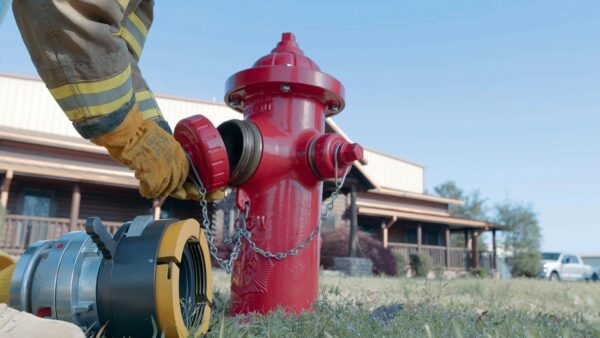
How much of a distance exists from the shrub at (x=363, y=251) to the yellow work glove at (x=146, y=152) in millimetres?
13777

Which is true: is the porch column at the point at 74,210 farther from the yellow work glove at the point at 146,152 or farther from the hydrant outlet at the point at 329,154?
the yellow work glove at the point at 146,152

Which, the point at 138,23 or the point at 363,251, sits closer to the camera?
the point at 138,23

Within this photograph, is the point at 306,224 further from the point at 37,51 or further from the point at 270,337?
the point at 37,51

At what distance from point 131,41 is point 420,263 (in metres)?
16.3

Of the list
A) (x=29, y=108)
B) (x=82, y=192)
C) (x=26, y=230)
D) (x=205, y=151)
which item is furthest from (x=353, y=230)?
(x=29, y=108)

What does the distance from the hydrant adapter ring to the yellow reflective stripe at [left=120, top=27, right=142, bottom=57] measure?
0.74m

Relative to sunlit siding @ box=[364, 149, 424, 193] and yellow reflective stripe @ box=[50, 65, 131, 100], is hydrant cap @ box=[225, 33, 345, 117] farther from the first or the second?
sunlit siding @ box=[364, 149, 424, 193]

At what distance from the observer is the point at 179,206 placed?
15.5 meters

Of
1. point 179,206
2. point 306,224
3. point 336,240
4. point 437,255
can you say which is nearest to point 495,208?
point 437,255

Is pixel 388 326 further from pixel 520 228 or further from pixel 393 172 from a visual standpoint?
pixel 520 228

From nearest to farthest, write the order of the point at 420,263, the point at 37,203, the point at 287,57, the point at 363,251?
the point at 287,57
the point at 37,203
the point at 363,251
the point at 420,263

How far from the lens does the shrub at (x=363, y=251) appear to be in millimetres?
15445

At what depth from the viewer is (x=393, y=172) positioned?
90.8 feet

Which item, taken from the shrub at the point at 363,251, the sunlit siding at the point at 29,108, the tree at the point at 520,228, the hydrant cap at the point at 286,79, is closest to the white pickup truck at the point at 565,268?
the tree at the point at 520,228
